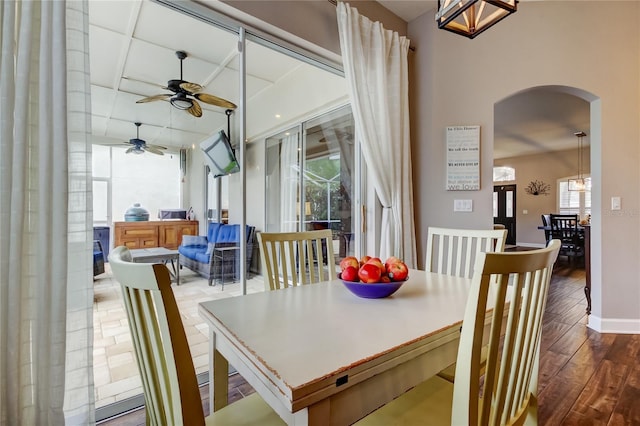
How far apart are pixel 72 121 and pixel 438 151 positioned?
111 inches

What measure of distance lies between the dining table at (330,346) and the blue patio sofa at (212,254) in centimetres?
150

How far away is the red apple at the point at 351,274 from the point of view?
127 centimetres

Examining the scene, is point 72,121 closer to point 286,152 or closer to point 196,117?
point 196,117

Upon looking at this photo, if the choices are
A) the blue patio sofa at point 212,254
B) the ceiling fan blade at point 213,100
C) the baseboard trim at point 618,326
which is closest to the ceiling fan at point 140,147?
the ceiling fan blade at point 213,100

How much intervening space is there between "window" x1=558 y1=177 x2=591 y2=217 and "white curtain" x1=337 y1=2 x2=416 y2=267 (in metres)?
7.99

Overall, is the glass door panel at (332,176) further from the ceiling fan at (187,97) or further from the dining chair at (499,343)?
the dining chair at (499,343)

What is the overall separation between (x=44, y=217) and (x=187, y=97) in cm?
180

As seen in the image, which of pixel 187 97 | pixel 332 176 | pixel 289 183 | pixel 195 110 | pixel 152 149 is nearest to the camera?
pixel 152 149

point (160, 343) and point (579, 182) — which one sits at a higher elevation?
point (579, 182)

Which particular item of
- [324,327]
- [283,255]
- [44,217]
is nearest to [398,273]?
[324,327]

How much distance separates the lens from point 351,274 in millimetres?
1268

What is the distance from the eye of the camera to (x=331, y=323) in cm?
99

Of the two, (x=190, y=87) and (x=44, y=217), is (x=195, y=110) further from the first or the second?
(x=44, y=217)

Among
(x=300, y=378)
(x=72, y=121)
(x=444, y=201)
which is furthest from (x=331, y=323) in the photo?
(x=444, y=201)
